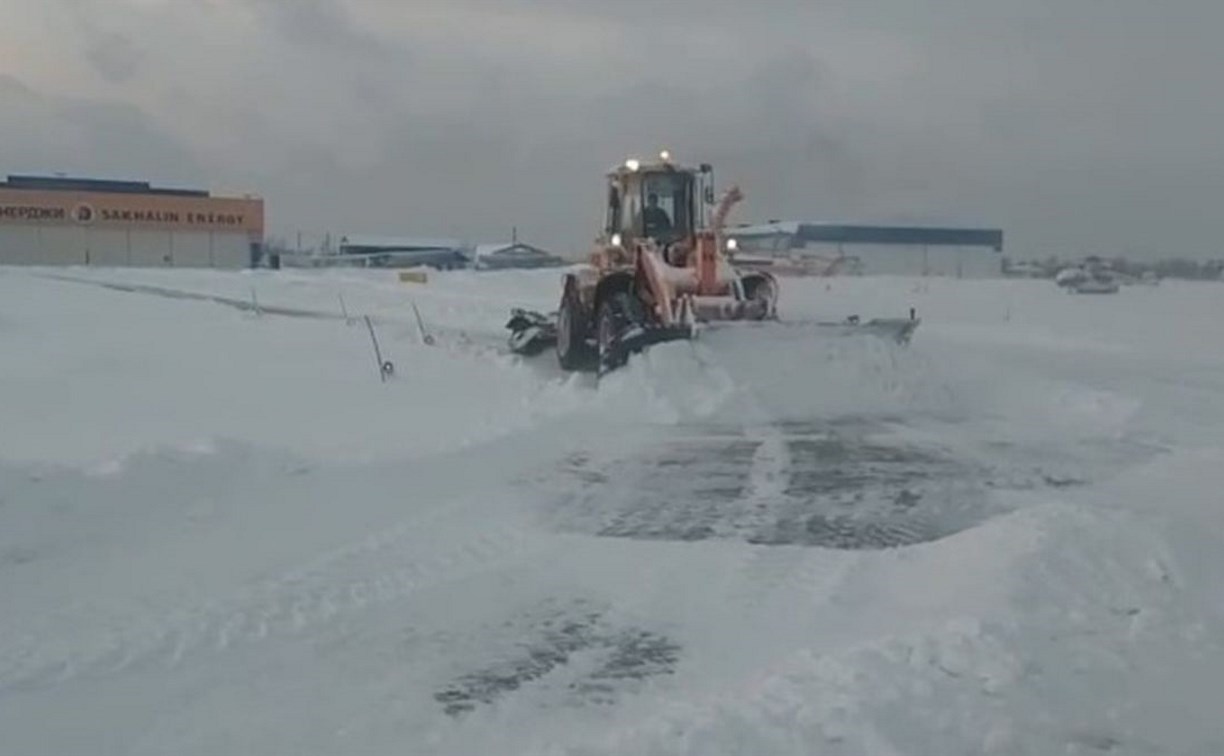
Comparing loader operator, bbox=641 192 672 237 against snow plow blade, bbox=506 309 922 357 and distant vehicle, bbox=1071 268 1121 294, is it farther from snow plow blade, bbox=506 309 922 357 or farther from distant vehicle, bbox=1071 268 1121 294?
distant vehicle, bbox=1071 268 1121 294

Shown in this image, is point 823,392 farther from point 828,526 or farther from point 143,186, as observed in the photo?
point 143,186

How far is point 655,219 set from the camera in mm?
19359

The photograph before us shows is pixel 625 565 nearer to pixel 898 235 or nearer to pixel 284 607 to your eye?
pixel 284 607

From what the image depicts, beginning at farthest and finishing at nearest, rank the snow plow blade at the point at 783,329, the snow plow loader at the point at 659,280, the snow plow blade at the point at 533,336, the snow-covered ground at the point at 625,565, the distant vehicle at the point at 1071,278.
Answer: the distant vehicle at the point at 1071,278
the snow plow blade at the point at 533,336
the snow plow loader at the point at 659,280
the snow plow blade at the point at 783,329
the snow-covered ground at the point at 625,565

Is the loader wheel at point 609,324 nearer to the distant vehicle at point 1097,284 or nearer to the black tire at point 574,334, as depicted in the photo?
the black tire at point 574,334

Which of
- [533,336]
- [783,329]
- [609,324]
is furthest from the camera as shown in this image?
[533,336]

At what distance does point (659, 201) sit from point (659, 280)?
6.45 feet

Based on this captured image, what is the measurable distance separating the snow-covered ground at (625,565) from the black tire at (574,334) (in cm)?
300

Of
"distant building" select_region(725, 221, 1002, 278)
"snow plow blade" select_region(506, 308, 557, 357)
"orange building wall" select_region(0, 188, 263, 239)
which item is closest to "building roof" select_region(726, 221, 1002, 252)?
"distant building" select_region(725, 221, 1002, 278)

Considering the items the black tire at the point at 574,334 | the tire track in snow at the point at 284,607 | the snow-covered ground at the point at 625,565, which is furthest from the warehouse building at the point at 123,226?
the tire track in snow at the point at 284,607

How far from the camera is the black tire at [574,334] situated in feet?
66.9

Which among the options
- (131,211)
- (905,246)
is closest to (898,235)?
(905,246)

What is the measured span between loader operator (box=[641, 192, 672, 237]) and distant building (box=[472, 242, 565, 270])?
226ft

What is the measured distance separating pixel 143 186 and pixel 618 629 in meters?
93.2
